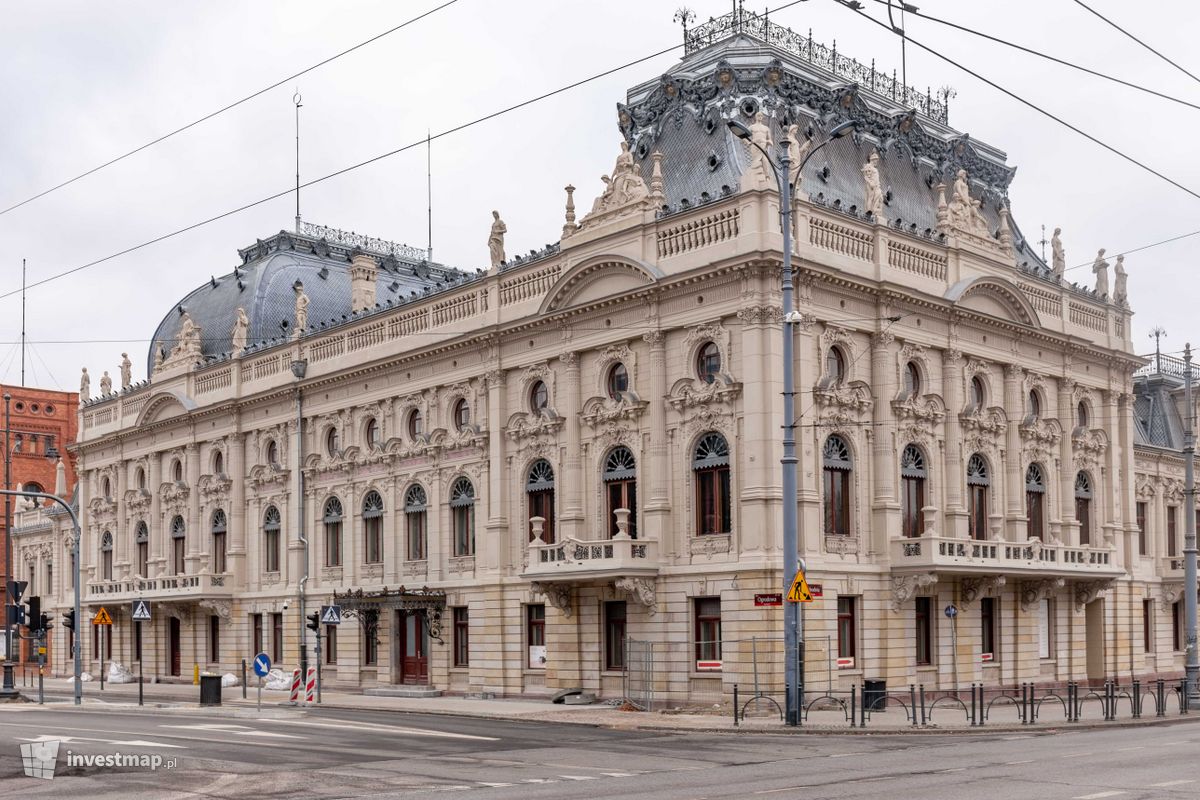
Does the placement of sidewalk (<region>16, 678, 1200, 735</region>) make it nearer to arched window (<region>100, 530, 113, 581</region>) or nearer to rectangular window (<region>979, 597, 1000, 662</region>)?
rectangular window (<region>979, 597, 1000, 662</region>)

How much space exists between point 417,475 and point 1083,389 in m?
23.0

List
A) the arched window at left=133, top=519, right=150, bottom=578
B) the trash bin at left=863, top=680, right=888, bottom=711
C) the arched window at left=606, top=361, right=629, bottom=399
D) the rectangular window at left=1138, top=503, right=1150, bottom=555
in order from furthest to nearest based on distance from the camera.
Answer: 1. the arched window at left=133, top=519, right=150, bottom=578
2. the rectangular window at left=1138, top=503, right=1150, bottom=555
3. the arched window at left=606, top=361, right=629, bottom=399
4. the trash bin at left=863, top=680, right=888, bottom=711

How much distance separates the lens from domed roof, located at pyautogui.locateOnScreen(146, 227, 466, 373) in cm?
6134

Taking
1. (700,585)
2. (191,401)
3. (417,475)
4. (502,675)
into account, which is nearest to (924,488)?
(700,585)

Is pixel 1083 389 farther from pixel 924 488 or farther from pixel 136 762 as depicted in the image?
pixel 136 762

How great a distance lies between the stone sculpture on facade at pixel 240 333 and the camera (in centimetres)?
5919

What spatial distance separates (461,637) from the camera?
47.5m

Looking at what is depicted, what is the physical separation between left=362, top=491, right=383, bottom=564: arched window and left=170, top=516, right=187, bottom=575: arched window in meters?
13.8

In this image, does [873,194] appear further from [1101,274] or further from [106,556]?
[106,556]

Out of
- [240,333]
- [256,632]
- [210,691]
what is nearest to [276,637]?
[256,632]

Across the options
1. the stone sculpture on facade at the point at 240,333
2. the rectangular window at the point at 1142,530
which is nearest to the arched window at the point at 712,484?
the rectangular window at the point at 1142,530

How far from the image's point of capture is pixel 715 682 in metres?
38.1

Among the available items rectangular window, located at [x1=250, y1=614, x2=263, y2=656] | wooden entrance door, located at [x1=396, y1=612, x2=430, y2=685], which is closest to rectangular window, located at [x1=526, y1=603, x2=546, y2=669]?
wooden entrance door, located at [x1=396, y1=612, x2=430, y2=685]

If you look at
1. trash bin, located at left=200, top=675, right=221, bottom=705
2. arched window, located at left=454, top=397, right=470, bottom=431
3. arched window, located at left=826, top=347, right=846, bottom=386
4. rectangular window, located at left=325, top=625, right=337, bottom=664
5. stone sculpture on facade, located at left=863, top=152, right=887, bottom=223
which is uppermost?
stone sculpture on facade, located at left=863, top=152, right=887, bottom=223
